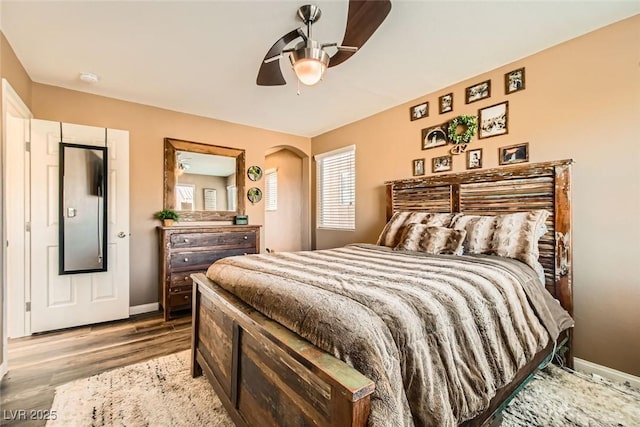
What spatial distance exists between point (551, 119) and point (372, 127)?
6.67 feet

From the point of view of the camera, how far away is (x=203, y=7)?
6.15ft

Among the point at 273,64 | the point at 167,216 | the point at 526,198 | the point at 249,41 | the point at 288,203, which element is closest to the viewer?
the point at 273,64

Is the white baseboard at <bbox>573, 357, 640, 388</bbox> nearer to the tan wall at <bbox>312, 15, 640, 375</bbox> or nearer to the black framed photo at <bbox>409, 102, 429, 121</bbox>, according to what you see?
the tan wall at <bbox>312, 15, 640, 375</bbox>

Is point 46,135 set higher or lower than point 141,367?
higher

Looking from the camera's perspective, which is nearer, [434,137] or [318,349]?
[318,349]

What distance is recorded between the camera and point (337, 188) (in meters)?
4.54

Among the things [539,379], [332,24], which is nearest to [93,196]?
[332,24]

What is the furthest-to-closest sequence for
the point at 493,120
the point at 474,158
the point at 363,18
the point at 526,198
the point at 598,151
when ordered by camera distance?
1. the point at 474,158
2. the point at 493,120
3. the point at 526,198
4. the point at 598,151
5. the point at 363,18

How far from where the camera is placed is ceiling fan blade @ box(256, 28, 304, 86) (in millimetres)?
1777

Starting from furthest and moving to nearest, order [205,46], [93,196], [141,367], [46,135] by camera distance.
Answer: [93,196] < [46,135] < [205,46] < [141,367]

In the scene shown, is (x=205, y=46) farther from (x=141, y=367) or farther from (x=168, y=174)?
(x=141, y=367)

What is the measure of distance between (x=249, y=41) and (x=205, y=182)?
228 cm

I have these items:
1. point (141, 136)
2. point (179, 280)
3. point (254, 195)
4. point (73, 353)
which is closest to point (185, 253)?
point (179, 280)

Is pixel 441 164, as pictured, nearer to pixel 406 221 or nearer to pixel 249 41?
pixel 406 221
